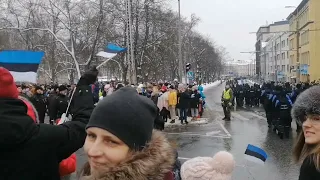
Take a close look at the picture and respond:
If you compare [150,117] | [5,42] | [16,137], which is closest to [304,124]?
[150,117]

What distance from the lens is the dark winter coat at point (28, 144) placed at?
2250 millimetres

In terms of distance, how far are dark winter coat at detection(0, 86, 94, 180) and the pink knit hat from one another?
716 mm

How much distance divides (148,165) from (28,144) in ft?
2.66

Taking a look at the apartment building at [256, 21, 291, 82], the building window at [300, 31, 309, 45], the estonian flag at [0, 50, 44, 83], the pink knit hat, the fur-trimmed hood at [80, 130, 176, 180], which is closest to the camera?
the fur-trimmed hood at [80, 130, 176, 180]

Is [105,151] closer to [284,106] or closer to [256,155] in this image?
[256,155]

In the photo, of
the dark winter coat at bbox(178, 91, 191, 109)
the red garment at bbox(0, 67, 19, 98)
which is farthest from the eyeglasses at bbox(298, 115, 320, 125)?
the dark winter coat at bbox(178, 91, 191, 109)

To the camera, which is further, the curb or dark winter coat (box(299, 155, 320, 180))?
the curb

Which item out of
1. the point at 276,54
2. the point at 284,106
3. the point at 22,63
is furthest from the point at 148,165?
the point at 276,54

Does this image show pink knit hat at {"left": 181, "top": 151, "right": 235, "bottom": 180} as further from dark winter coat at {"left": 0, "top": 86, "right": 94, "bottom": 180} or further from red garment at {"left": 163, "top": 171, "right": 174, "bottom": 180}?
dark winter coat at {"left": 0, "top": 86, "right": 94, "bottom": 180}

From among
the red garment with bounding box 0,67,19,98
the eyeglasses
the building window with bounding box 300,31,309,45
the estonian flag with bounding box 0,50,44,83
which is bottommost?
the eyeglasses

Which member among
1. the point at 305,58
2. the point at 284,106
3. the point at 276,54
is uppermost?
the point at 276,54

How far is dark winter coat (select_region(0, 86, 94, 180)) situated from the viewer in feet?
7.38

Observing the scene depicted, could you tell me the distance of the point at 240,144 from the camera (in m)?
12.6

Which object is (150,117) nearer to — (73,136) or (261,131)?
(73,136)
